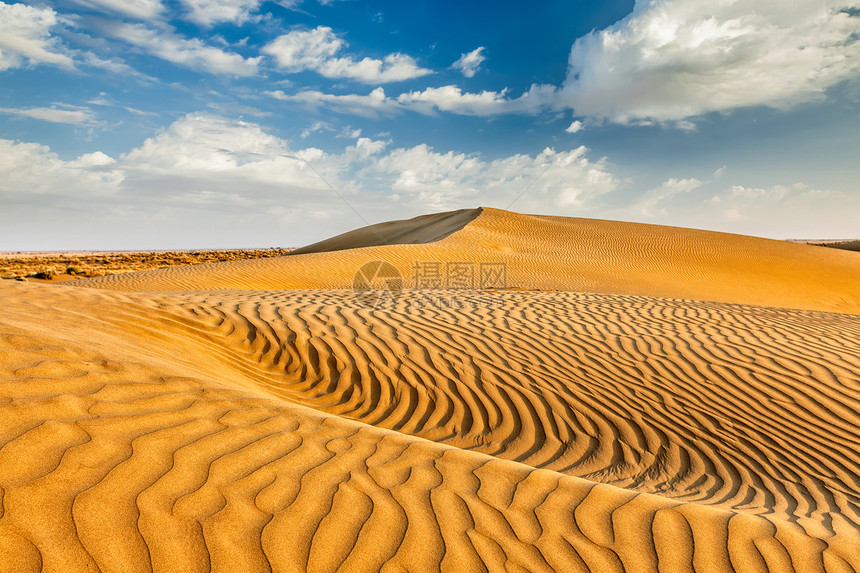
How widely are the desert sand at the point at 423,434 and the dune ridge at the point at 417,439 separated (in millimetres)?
16

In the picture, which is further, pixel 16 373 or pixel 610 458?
pixel 610 458

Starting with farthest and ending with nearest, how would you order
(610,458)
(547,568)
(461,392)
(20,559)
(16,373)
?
(461,392) → (610,458) → (16,373) → (547,568) → (20,559)

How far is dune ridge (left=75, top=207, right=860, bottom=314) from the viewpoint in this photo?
624 inches

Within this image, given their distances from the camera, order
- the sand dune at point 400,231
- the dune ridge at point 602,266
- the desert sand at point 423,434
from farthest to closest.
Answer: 1. the sand dune at point 400,231
2. the dune ridge at point 602,266
3. the desert sand at point 423,434

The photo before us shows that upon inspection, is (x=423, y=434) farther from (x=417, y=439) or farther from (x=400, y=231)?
(x=400, y=231)

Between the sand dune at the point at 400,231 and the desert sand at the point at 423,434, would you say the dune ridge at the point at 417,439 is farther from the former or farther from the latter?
the sand dune at the point at 400,231

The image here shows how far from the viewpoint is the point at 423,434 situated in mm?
4188

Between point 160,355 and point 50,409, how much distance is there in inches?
74.2

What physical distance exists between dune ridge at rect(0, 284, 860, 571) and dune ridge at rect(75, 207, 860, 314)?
30.1 ft

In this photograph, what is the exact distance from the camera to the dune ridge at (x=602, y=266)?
52.0ft

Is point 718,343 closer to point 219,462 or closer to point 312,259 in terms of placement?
point 219,462

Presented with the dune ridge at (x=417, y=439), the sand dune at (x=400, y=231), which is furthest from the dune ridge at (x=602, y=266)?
the dune ridge at (x=417, y=439)

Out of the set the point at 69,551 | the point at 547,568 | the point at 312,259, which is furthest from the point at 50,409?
the point at 312,259

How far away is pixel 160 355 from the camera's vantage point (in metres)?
4.26
